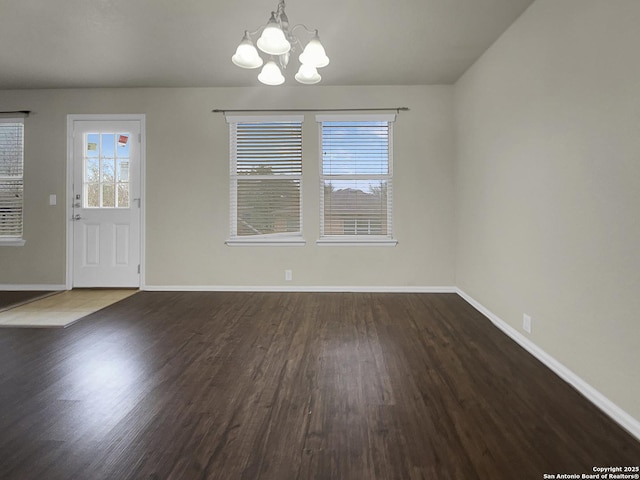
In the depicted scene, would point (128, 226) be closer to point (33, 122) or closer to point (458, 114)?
point (33, 122)

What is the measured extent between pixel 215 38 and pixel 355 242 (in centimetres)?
264

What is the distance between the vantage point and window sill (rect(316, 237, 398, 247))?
438 centimetres

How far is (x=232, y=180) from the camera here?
445 centimetres

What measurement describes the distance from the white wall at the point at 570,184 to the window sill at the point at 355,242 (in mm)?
1260

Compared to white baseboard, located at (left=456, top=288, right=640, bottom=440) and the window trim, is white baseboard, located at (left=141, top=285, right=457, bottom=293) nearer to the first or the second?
the window trim

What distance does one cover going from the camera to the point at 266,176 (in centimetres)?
444

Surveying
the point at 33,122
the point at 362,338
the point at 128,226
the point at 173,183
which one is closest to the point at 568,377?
the point at 362,338

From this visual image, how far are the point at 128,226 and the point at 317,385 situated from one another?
12.0 feet

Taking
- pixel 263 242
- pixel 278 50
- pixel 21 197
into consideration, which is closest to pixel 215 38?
pixel 278 50

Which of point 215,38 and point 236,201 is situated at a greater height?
point 215,38

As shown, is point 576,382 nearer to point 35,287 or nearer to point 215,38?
point 215,38

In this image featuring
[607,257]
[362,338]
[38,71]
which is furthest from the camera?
[38,71]

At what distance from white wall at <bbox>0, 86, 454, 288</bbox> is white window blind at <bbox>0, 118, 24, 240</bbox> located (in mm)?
123

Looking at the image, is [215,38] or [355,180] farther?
[355,180]
